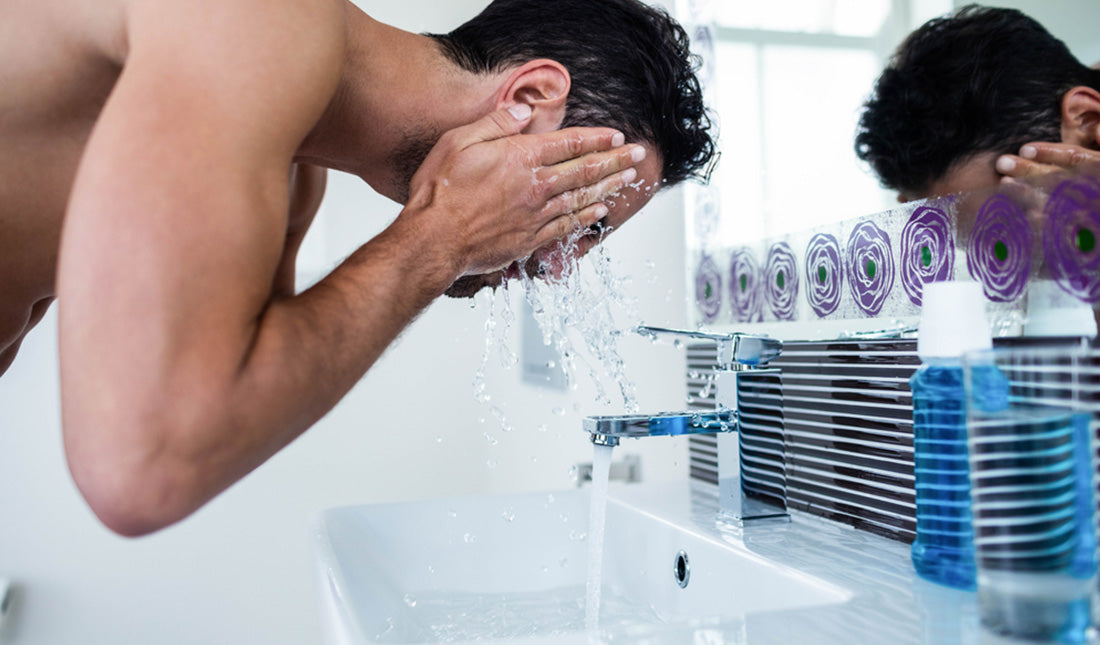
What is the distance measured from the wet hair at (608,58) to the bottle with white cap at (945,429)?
1.36ft

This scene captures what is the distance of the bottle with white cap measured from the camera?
59cm

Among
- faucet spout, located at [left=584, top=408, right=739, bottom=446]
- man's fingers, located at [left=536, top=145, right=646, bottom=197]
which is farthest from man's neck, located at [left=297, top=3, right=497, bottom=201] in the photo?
faucet spout, located at [left=584, top=408, right=739, bottom=446]

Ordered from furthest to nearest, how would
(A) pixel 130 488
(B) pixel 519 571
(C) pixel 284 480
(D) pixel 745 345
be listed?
(C) pixel 284 480, (B) pixel 519 571, (D) pixel 745 345, (A) pixel 130 488

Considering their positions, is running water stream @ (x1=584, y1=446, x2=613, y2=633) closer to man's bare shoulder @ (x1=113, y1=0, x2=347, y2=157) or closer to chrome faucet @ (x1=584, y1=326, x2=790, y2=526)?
chrome faucet @ (x1=584, y1=326, x2=790, y2=526)

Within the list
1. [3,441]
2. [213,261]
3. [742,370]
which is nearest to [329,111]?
[213,261]

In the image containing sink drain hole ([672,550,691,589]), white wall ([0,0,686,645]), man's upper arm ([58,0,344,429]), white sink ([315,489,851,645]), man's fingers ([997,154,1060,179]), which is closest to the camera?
man's upper arm ([58,0,344,429])

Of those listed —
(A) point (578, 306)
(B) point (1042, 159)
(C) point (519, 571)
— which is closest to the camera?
(B) point (1042, 159)

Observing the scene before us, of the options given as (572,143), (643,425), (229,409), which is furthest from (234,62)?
(643,425)

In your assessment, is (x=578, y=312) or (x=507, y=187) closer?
(x=507, y=187)

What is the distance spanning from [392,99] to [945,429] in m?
0.60

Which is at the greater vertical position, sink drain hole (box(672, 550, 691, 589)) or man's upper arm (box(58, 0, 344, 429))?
man's upper arm (box(58, 0, 344, 429))

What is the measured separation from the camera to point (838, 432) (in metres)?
0.89

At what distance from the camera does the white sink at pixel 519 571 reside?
29.5 inches

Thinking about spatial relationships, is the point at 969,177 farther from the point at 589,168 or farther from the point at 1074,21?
the point at 589,168
